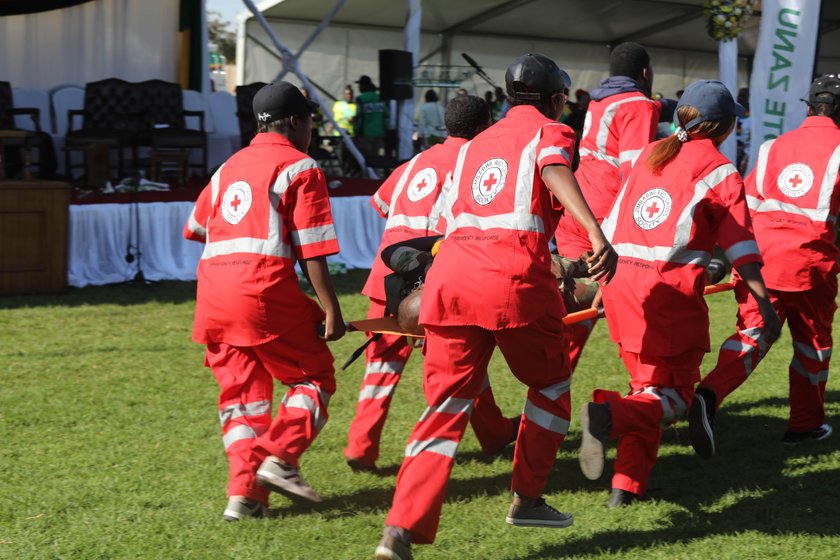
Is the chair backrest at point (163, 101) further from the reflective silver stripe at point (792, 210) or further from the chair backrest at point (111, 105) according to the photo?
the reflective silver stripe at point (792, 210)

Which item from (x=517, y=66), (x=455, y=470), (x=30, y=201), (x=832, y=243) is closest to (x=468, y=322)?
(x=517, y=66)

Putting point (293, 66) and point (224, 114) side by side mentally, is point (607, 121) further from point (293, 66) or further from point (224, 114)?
point (224, 114)

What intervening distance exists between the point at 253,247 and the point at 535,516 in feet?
4.56

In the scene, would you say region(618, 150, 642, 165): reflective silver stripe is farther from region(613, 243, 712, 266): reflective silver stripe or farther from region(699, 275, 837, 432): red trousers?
region(613, 243, 712, 266): reflective silver stripe

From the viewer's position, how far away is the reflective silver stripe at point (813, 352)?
5.08m

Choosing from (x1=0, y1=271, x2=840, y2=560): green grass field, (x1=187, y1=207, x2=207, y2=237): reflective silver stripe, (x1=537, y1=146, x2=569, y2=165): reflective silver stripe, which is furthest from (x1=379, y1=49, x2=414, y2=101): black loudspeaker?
(x1=537, y1=146, x2=569, y2=165): reflective silver stripe

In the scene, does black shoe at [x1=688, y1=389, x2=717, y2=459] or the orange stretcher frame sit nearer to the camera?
the orange stretcher frame

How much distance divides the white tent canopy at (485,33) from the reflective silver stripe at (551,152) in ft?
59.7

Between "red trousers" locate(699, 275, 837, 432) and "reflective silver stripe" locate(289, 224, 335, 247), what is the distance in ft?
6.29

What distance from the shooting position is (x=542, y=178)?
3418mm

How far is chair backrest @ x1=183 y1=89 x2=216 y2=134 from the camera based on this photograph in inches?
537

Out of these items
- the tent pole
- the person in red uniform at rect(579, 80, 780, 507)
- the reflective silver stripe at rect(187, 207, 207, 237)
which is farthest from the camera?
the tent pole

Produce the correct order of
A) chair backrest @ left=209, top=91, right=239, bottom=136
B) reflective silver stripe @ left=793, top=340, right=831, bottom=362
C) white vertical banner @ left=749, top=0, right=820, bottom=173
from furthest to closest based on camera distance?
1. chair backrest @ left=209, top=91, right=239, bottom=136
2. white vertical banner @ left=749, top=0, right=820, bottom=173
3. reflective silver stripe @ left=793, top=340, right=831, bottom=362

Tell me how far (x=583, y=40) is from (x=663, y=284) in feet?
75.0
